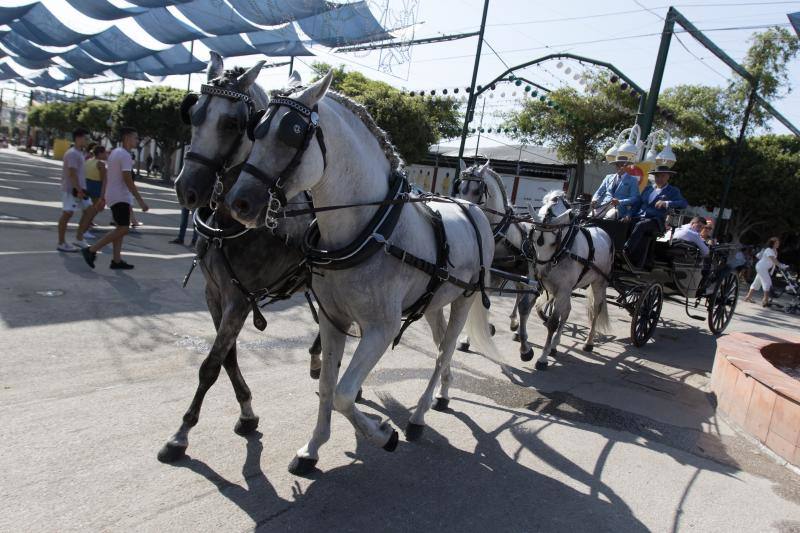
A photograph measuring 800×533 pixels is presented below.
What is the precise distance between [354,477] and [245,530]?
0.80m

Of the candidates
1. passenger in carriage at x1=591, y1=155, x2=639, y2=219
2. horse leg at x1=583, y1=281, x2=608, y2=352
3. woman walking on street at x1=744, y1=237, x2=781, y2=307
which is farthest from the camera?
woman walking on street at x1=744, y1=237, x2=781, y2=307

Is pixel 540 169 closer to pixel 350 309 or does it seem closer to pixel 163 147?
pixel 163 147

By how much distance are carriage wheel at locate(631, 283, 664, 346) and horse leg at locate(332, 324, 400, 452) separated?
214 inches

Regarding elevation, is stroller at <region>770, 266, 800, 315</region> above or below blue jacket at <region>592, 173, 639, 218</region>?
below

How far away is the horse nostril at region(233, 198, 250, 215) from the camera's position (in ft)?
7.61

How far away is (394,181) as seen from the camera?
3.18m

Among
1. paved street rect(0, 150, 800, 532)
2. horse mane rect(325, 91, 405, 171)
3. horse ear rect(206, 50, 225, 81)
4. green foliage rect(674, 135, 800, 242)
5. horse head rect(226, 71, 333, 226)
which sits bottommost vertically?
paved street rect(0, 150, 800, 532)

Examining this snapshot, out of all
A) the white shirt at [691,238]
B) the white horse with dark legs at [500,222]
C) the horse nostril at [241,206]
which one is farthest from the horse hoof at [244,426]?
the white shirt at [691,238]

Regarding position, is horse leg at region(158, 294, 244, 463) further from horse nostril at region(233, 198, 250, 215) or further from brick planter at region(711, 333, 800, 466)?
brick planter at region(711, 333, 800, 466)

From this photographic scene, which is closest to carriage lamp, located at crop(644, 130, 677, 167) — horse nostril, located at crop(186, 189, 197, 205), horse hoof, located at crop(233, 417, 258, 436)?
horse hoof, located at crop(233, 417, 258, 436)

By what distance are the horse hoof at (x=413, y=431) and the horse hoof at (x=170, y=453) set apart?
151cm

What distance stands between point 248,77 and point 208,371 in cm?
173

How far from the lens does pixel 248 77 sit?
121 inches

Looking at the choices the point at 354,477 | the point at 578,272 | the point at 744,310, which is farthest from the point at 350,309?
the point at 744,310
